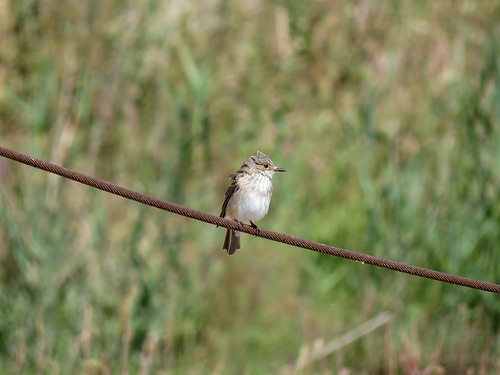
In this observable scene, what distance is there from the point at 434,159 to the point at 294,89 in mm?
1730

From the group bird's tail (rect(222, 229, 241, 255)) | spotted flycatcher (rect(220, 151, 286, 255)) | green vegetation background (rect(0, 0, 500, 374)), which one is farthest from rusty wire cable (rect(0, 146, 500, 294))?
bird's tail (rect(222, 229, 241, 255))

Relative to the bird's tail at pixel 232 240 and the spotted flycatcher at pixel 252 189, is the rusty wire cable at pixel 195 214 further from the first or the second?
the bird's tail at pixel 232 240

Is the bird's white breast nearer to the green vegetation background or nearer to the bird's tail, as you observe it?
the bird's tail

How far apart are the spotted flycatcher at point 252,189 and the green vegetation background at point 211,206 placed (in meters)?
0.52

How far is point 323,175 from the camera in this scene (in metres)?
6.45

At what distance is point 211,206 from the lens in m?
5.29

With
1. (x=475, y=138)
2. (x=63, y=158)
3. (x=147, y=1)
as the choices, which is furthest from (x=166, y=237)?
(x=475, y=138)

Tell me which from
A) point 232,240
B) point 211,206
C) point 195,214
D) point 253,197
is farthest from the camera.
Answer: point 211,206

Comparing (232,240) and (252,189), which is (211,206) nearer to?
(232,240)

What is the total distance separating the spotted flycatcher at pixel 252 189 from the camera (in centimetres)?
421

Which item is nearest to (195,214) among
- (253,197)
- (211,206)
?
(253,197)

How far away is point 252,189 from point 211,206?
1.11 m

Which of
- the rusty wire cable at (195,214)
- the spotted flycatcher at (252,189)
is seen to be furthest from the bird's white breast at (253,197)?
the rusty wire cable at (195,214)

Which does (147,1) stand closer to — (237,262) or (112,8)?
(112,8)
